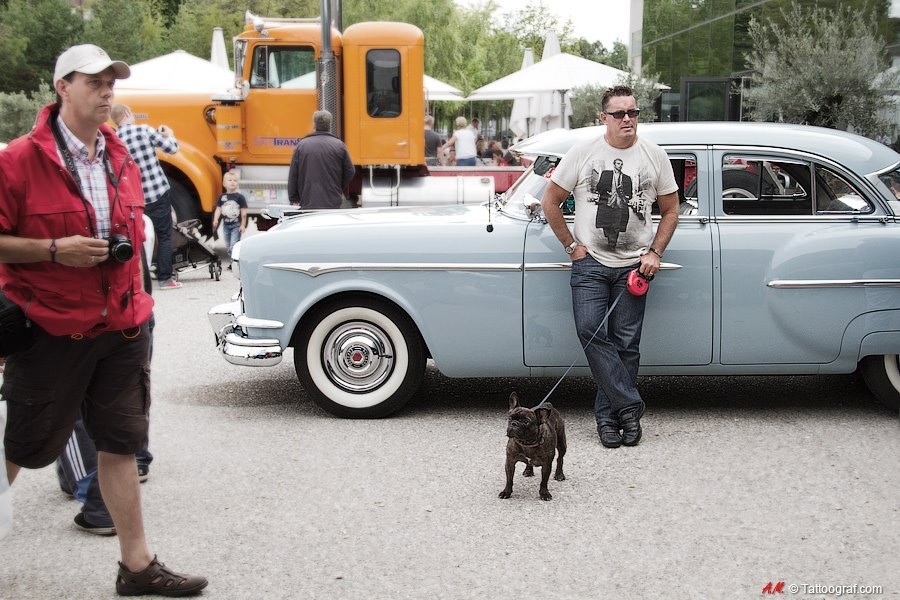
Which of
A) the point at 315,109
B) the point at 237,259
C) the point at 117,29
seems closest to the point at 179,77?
the point at 315,109

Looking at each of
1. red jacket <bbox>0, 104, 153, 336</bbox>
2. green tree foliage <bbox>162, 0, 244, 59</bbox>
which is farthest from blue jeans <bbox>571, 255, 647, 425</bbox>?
green tree foliage <bbox>162, 0, 244, 59</bbox>

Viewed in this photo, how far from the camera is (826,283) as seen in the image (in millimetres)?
6312

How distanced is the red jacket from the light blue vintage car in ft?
8.68

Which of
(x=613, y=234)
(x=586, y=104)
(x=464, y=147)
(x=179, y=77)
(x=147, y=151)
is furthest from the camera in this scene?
(x=586, y=104)

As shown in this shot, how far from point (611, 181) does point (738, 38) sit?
19040 millimetres

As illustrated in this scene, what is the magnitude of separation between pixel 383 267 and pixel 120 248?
282 cm

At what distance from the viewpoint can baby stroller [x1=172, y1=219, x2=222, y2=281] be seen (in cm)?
1298

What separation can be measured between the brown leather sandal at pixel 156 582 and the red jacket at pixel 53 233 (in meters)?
0.89

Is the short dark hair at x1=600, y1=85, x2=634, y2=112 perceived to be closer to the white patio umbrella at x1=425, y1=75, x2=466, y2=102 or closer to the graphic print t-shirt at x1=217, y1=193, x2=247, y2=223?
the graphic print t-shirt at x1=217, y1=193, x2=247, y2=223

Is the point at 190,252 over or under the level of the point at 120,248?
under

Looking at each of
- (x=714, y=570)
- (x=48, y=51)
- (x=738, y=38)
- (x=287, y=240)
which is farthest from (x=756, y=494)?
(x=48, y=51)

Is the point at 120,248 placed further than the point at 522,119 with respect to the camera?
No

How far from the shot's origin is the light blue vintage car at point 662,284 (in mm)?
6324

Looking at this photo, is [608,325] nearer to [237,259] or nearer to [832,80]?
[237,259]
